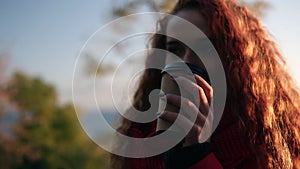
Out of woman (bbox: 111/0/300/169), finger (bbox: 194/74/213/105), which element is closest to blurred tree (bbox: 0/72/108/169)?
woman (bbox: 111/0/300/169)

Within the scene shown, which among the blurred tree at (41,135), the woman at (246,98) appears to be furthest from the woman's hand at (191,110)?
the blurred tree at (41,135)

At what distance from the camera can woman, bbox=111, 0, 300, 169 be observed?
130cm

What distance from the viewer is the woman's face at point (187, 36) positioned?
1.30 meters

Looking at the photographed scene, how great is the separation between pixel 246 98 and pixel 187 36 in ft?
0.91

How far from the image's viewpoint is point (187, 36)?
1.33 m

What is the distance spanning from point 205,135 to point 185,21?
47cm

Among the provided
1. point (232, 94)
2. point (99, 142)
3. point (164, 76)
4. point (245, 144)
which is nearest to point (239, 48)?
→ point (232, 94)

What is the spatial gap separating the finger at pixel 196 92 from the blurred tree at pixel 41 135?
17.2 m

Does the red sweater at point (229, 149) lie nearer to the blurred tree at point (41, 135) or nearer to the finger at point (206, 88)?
the finger at point (206, 88)

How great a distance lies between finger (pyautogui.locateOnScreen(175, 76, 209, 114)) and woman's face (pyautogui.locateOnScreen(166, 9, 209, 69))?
24 cm

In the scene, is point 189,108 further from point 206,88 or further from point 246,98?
point 246,98

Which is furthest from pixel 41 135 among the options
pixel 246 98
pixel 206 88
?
pixel 206 88

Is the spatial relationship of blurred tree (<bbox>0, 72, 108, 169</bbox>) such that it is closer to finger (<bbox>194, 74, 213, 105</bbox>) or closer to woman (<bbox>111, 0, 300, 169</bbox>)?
woman (<bbox>111, 0, 300, 169</bbox>)

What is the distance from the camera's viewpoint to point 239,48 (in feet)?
4.76
